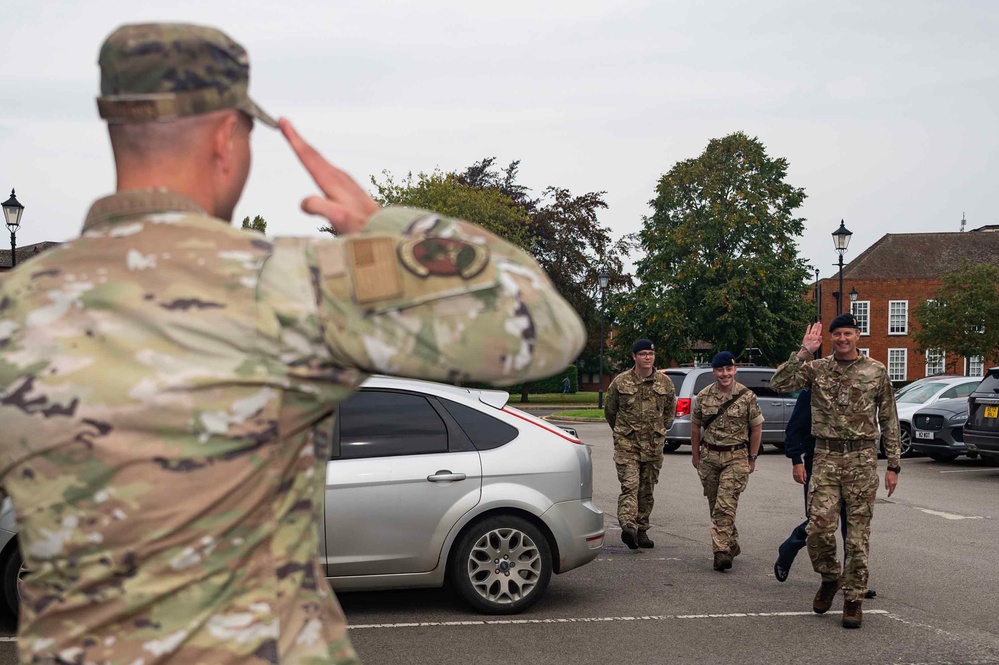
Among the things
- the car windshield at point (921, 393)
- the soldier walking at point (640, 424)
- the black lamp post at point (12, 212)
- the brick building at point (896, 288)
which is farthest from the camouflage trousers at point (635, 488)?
the brick building at point (896, 288)

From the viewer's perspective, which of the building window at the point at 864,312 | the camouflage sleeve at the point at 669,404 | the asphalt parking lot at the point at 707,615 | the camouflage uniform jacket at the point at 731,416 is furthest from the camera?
the building window at the point at 864,312

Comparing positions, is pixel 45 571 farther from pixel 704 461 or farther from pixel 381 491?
pixel 704 461

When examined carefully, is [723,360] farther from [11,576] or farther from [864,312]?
[864,312]

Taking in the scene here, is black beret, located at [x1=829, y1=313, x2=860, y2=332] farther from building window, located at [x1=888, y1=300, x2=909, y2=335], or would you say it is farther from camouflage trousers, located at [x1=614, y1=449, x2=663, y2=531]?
building window, located at [x1=888, y1=300, x2=909, y2=335]

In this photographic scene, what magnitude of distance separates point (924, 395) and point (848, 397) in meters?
15.7

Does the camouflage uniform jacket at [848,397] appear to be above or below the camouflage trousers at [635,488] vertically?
above

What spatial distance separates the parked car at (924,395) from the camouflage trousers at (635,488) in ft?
37.0

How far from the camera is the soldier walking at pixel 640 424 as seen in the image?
1104 cm

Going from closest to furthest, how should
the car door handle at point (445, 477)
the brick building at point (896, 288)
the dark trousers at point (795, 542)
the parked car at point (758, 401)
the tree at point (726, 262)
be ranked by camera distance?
the car door handle at point (445, 477) → the dark trousers at point (795, 542) → the parked car at point (758, 401) → the tree at point (726, 262) → the brick building at point (896, 288)

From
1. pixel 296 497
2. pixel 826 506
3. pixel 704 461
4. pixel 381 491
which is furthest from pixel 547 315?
pixel 704 461

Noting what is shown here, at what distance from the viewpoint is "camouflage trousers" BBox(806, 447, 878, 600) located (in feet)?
24.8

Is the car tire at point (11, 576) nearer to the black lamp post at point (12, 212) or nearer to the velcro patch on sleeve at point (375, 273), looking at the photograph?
the velcro patch on sleeve at point (375, 273)

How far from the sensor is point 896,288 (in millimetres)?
67250

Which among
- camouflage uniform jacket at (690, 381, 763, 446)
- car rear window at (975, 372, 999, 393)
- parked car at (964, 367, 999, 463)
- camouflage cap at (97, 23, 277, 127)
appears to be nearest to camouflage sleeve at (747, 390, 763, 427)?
camouflage uniform jacket at (690, 381, 763, 446)
